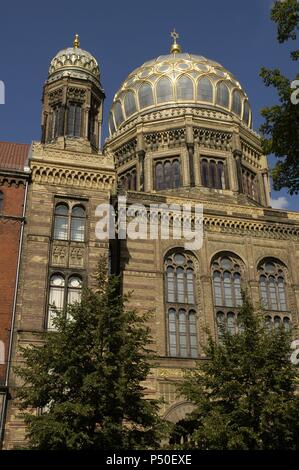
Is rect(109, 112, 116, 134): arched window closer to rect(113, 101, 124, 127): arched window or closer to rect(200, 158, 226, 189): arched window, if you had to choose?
rect(113, 101, 124, 127): arched window

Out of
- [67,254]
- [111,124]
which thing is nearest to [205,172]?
[111,124]

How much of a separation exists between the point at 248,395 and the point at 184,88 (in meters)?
30.1

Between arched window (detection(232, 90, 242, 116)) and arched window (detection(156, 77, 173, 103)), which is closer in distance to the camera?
arched window (detection(156, 77, 173, 103))

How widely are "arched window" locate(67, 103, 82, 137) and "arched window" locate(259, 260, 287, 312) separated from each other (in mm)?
12264

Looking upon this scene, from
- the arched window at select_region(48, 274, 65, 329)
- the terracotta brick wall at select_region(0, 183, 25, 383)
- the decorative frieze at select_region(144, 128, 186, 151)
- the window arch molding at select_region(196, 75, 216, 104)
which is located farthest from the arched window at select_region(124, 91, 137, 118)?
the arched window at select_region(48, 274, 65, 329)

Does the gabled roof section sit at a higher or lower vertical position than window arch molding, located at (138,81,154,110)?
lower

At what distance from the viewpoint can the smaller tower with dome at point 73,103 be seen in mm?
28422

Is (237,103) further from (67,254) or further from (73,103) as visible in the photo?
(67,254)

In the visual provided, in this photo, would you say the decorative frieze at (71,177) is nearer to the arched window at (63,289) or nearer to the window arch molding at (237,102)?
the arched window at (63,289)

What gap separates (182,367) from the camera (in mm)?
25422

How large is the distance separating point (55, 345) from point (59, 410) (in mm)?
2163

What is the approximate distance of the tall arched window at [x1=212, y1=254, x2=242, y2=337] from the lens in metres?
27.9

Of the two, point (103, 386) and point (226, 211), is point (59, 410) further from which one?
point (226, 211)

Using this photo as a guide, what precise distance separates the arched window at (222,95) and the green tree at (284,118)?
27942 millimetres
